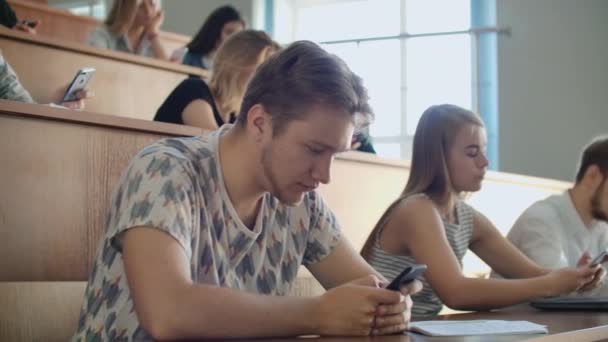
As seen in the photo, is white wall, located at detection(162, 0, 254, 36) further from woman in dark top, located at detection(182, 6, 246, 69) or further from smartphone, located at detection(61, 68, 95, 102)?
smartphone, located at detection(61, 68, 95, 102)

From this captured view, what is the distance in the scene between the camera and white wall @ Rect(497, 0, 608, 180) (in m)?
5.53

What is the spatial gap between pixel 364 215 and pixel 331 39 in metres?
3.98

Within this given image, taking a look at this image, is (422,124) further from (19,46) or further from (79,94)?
(19,46)

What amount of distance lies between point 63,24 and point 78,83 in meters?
2.73

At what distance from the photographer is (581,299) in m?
1.94

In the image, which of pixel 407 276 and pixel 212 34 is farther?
pixel 212 34

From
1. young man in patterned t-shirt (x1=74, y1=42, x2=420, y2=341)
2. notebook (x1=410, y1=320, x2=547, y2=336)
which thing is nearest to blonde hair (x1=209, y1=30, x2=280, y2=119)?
young man in patterned t-shirt (x1=74, y1=42, x2=420, y2=341)

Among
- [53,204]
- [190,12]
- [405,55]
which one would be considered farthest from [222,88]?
[190,12]

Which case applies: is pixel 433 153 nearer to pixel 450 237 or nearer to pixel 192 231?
pixel 450 237

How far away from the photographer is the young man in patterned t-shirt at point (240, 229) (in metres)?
1.29

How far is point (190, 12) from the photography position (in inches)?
280

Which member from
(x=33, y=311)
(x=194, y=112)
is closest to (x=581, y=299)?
(x=33, y=311)

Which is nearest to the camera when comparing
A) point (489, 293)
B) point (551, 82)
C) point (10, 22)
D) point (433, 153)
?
point (489, 293)

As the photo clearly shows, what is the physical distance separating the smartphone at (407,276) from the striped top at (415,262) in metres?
0.77
